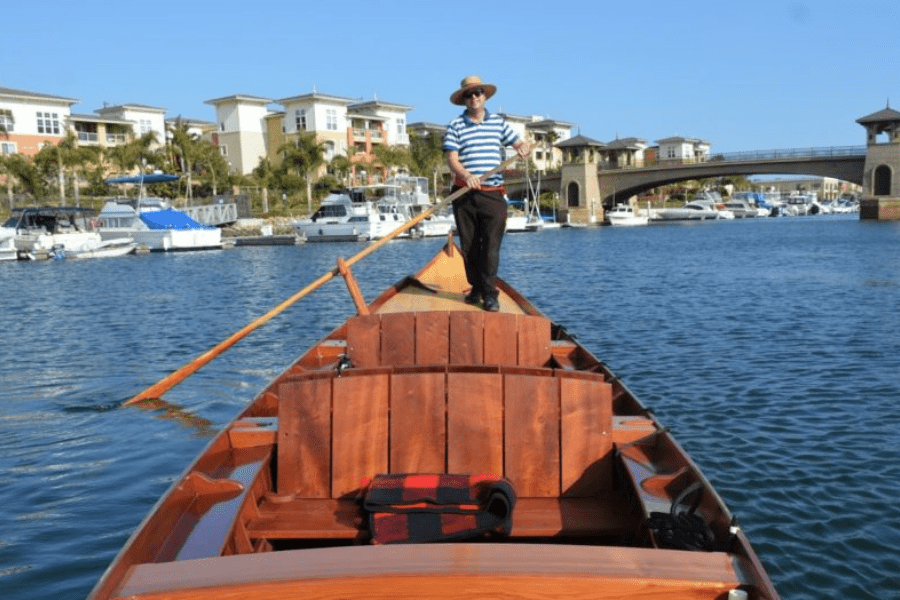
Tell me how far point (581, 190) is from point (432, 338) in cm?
7782

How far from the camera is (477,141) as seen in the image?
24.6 ft

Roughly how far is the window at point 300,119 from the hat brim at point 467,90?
75355 millimetres

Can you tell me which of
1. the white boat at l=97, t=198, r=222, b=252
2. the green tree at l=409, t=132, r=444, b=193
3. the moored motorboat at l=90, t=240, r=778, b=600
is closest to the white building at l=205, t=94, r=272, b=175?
the green tree at l=409, t=132, r=444, b=193

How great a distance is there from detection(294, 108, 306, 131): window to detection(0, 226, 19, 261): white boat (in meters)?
38.7

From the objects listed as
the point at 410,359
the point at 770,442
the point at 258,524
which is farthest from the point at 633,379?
the point at 258,524

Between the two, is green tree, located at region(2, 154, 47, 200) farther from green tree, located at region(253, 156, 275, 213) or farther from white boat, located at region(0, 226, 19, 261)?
green tree, located at region(253, 156, 275, 213)

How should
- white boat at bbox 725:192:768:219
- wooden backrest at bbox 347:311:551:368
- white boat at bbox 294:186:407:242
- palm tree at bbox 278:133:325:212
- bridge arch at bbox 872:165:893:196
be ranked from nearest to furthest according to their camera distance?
wooden backrest at bbox 347:311:551:368 < white boat at bbox 294:186:407:242 < bridge arch at bbox 872:165:893:196 < palm tree at bbox 278:133:325:212 < white boat at bbox 725:192:768:219

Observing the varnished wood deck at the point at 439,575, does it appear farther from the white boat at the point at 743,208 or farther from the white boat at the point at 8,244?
the white boat at the point at 743,208

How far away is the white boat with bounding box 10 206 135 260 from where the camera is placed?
4353 centimetres

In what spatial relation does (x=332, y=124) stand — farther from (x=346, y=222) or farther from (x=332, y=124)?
(x=346, y=222)

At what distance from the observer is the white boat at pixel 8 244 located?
142ft

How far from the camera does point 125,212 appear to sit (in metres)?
48.7

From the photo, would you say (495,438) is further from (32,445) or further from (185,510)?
(32,445)

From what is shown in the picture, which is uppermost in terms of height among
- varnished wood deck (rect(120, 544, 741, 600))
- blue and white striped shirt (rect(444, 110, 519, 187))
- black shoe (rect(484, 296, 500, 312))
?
blue and white striped shirt (rect(444, 110, 519, 187))
